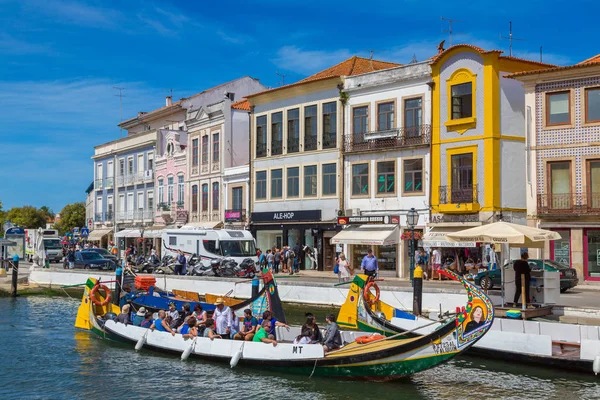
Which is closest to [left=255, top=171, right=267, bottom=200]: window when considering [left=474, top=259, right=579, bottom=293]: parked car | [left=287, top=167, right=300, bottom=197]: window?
[left=287, top=167, right=300, bottom=197]: window

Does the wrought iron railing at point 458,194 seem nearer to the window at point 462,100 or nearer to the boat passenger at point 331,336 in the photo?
the window at point 462,100

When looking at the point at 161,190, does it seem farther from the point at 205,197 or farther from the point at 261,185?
the point at 261,185

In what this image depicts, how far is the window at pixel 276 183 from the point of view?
1898 inches

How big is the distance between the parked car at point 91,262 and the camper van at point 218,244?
778 centimetres

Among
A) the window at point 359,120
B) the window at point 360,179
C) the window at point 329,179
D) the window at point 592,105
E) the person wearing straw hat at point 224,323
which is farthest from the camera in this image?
the window at point 329,179

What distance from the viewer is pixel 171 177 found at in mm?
60844

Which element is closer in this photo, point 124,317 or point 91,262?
point 124,317

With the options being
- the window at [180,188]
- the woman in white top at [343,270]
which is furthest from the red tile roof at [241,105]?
the woman in white top at [343,270]

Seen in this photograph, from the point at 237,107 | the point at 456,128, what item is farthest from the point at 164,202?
the point at 456,128

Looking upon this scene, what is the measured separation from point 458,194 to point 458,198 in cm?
22

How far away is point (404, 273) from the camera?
40.2 metres

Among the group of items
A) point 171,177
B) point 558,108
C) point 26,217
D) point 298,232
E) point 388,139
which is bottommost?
point 298,232

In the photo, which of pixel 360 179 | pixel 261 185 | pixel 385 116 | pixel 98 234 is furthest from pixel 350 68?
pixel 98 234

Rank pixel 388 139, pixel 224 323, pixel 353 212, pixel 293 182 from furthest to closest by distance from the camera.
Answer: pixel 293 182
pixel 353 212
pixel 388 139
pixel 224 323
